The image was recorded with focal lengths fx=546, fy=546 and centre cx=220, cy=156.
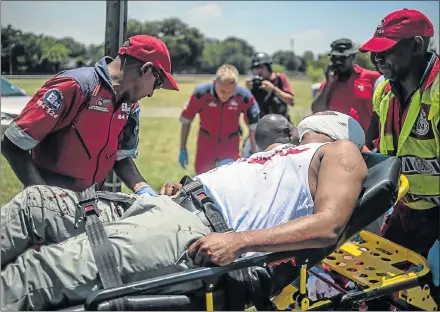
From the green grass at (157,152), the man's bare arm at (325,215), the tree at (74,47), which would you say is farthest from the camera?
the green grass at (157,152)

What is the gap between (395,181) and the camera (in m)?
2.62

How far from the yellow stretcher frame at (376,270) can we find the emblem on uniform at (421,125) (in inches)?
10.7

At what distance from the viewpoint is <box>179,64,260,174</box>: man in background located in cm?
612

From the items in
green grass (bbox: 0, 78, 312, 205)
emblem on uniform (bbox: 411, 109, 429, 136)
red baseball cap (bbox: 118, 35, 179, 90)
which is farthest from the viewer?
green grass (bbox: 0, 78, 312, 205)

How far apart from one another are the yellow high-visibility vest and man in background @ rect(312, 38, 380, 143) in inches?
87.6

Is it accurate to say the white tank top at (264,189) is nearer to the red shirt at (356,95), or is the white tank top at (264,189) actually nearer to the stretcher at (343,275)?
the stretcher at (343,275)

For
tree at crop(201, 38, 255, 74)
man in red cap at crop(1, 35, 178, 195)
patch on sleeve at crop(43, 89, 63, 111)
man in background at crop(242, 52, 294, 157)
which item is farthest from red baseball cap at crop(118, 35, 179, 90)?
tree at crop(201, 38, 255, 74)

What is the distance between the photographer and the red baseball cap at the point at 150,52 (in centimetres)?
308

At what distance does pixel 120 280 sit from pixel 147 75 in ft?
4.33

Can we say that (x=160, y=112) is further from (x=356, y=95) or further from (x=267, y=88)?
(x=356, y=95)

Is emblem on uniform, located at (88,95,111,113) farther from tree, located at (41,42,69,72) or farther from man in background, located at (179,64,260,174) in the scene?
man in background, located at (179,64,260,174)

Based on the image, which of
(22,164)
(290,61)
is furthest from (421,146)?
(290,61)

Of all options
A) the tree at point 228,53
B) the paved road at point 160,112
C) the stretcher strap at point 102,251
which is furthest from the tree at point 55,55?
the tree at point 228,53

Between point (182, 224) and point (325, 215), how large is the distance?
0.63 meters
